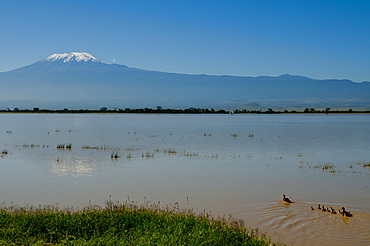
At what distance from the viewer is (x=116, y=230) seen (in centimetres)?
809

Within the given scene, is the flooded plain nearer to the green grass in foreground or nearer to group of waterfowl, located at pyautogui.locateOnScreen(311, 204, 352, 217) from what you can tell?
group of waterfowl, located at pyautogui.locateOnScreen(311, 204, 352, 217)

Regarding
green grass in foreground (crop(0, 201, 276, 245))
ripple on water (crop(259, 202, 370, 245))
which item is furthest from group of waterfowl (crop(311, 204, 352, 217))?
green grass in foreground (crop(0, 201, 276, 245))

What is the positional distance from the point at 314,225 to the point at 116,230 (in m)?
4.85

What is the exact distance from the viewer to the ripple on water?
9055 mm

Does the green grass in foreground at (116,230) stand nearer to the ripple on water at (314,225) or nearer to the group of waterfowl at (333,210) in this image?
the ripple on water at (314,225)

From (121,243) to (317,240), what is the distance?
14.4ft

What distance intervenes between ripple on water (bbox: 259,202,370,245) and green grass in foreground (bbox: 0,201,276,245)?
57.6 inches

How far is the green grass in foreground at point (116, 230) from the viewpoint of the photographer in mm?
7363

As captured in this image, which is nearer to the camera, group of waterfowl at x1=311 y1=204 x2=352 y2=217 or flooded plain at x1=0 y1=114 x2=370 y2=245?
flooded plain at x1=0 y1=114 x2=370 y2=245

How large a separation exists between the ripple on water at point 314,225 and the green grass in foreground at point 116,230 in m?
1.46

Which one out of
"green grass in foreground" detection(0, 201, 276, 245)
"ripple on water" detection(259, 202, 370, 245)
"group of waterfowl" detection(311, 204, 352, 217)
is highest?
"green grass in foreground" detection(0, 201, 276, 245)

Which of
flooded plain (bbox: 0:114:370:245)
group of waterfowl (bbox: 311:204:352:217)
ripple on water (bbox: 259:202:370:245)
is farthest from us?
group of waterfowl (bbox: 311:204:352:217)

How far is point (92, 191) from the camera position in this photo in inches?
535

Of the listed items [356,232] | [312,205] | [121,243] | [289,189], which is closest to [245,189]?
[289,189]
